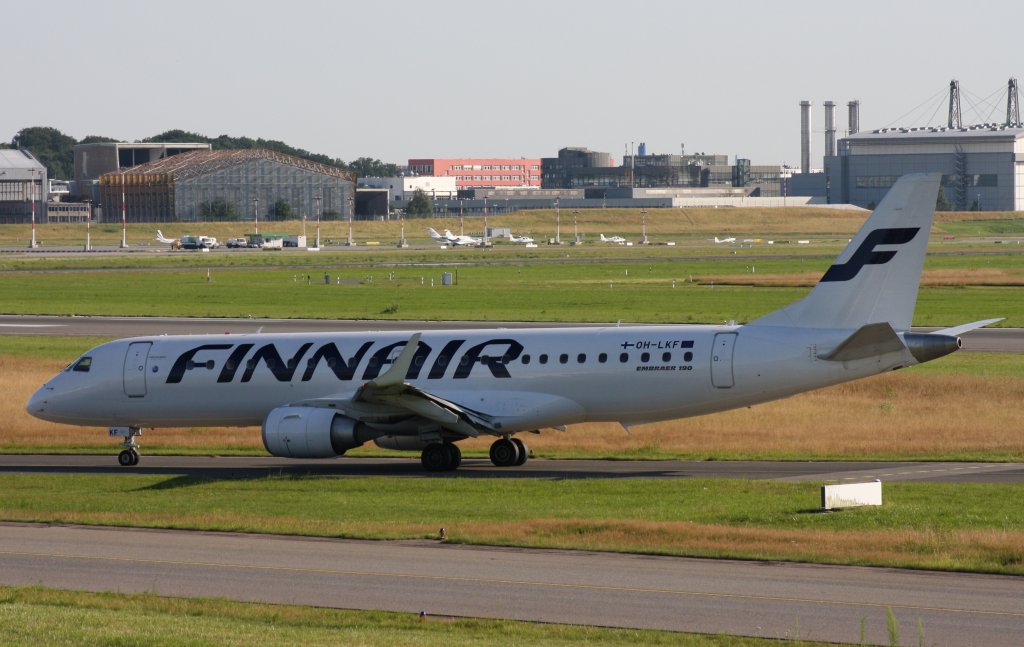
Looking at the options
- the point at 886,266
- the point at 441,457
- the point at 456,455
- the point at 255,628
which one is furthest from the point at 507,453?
the point at 255,628

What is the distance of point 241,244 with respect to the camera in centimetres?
19375

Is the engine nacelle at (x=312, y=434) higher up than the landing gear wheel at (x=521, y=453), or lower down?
higher up

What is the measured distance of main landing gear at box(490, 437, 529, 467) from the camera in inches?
1511

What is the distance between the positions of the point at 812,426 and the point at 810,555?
20647mm

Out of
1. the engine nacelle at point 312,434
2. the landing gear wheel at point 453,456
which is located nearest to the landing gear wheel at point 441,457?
the landing gear wheel at point 453,456

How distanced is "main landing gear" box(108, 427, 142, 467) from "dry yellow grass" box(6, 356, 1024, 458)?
352cm

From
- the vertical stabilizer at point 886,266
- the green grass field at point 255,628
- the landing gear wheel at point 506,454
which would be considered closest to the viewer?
the green grass field at point 255,628

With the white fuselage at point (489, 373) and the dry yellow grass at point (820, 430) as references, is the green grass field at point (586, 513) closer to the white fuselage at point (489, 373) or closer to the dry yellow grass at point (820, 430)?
the white fuselage at point (489, 373)

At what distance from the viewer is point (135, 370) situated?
134 feet

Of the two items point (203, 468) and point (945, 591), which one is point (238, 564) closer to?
point (945, 591)

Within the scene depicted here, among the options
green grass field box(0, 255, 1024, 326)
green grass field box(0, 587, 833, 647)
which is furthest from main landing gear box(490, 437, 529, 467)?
green grass field box(0, 255, 1024, 326)

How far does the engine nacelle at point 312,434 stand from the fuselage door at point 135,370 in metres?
5.41

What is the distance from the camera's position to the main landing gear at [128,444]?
4056 cm

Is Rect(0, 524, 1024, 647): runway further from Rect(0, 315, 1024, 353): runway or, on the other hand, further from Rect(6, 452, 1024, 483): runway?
Rect(0, 315, 1024, 353): runway
